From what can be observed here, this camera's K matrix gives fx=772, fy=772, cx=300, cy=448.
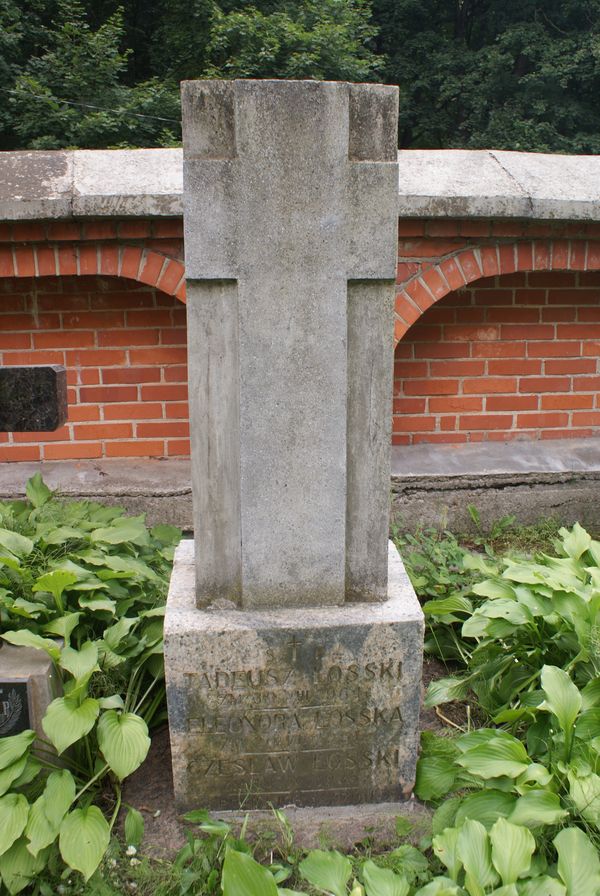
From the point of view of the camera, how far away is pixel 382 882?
1.75 m

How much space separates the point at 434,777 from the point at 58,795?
99 centimetres

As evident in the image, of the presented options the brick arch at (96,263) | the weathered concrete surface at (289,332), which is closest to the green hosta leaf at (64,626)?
the weathered concrete surface at (289,332)

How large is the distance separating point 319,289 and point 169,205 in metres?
1.59

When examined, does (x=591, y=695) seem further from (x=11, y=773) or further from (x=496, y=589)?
(x=11, y=773)

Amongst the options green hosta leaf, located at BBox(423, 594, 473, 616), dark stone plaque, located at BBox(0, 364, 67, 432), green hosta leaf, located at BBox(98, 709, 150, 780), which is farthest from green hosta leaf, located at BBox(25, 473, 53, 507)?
green hosta leaf, located at BBox(423, 594, 473, 616)

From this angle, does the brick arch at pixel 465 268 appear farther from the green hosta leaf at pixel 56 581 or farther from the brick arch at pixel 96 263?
the green hosta leaf at pixel 56 581

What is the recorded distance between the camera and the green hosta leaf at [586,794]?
176 centimetres

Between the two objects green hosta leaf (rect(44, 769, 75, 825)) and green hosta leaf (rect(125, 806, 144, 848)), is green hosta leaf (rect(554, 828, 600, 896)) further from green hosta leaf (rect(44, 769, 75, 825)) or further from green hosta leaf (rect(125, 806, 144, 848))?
green hosta leaf (rect(44, 769, 75, 825))

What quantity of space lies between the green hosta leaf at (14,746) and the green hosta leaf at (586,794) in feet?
4.34

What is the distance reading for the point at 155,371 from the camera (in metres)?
3.73

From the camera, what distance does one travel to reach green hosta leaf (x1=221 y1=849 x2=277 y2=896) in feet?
5.39

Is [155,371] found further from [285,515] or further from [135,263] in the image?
[285,515]

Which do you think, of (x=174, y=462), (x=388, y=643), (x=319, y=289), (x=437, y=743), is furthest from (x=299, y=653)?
(x=174, y=462)

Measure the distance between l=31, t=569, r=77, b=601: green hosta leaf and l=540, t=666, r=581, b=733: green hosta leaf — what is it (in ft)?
4.38
